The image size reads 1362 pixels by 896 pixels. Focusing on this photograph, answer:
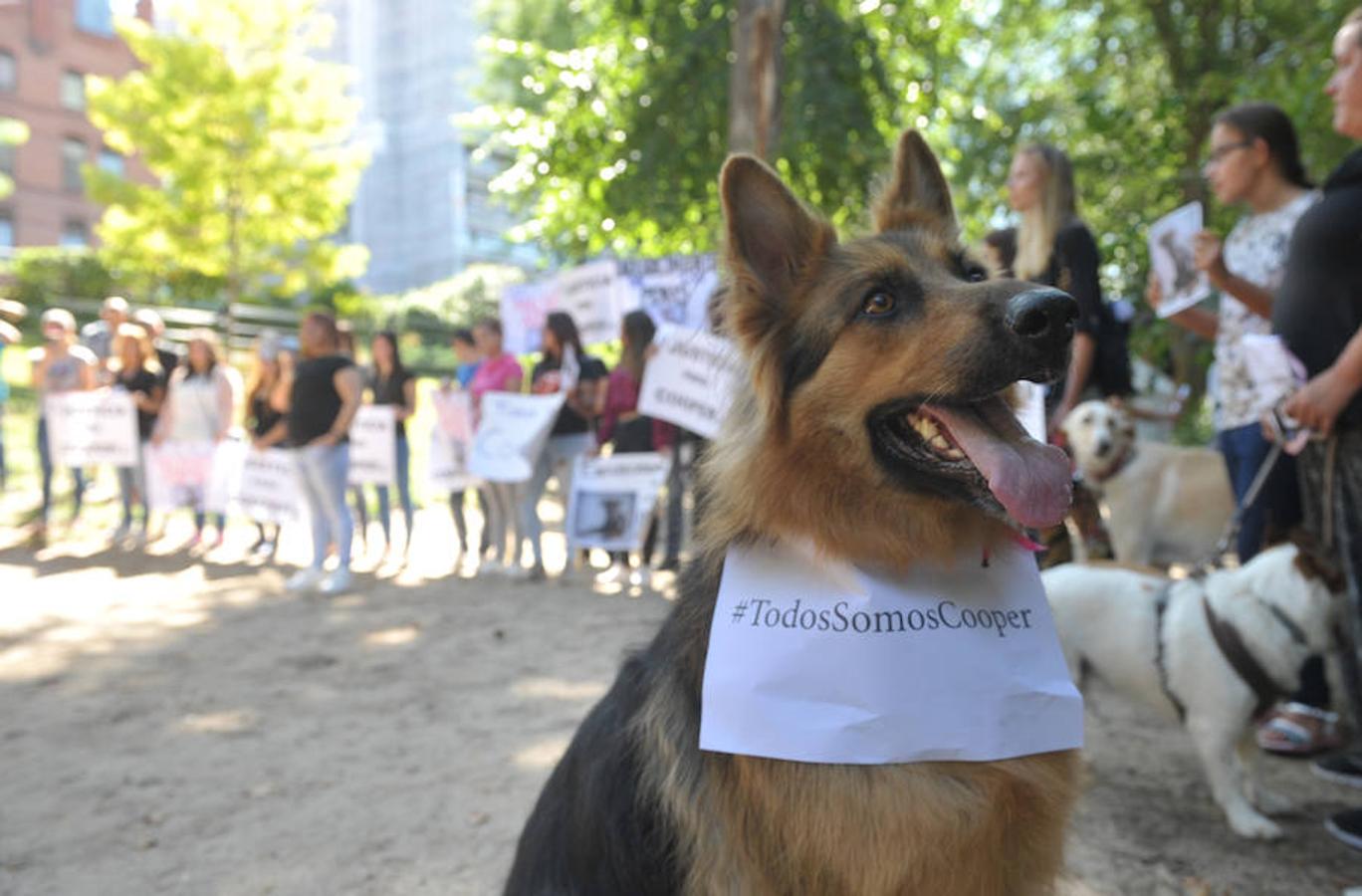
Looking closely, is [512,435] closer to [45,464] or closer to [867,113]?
[45,464]

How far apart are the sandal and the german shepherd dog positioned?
3046 mm

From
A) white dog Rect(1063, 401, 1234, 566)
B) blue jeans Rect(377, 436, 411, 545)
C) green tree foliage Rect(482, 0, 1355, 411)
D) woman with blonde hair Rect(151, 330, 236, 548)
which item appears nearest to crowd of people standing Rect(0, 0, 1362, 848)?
blue jeans Rect(377, 436, 411, 545)

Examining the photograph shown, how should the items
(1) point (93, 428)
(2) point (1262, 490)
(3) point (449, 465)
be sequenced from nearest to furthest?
(2) point (1262, 490) → (3) point (449, 465) → (1) point (93, 428)

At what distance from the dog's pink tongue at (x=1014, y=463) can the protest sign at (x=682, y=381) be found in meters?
5.09

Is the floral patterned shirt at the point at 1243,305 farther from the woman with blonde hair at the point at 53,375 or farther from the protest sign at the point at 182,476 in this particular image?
the woman with blonde hair at the point at 53,375

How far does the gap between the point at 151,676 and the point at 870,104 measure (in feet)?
33.8

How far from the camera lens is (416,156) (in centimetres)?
5325

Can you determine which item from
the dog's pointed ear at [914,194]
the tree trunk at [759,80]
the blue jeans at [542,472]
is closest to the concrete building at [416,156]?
the tree trunk at [759,80]

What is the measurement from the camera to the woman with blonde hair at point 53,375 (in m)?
10.2

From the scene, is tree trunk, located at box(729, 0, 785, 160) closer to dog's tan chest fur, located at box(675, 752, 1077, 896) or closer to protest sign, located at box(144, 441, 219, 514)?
protest sign, located at box(144, 441, 219, 514)

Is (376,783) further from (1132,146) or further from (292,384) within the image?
(1132,146)

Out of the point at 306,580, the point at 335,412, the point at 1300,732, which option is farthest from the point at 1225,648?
the point at 306,580

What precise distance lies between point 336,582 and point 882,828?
719 cm

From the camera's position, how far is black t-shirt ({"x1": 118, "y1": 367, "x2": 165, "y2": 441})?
1022 cm
